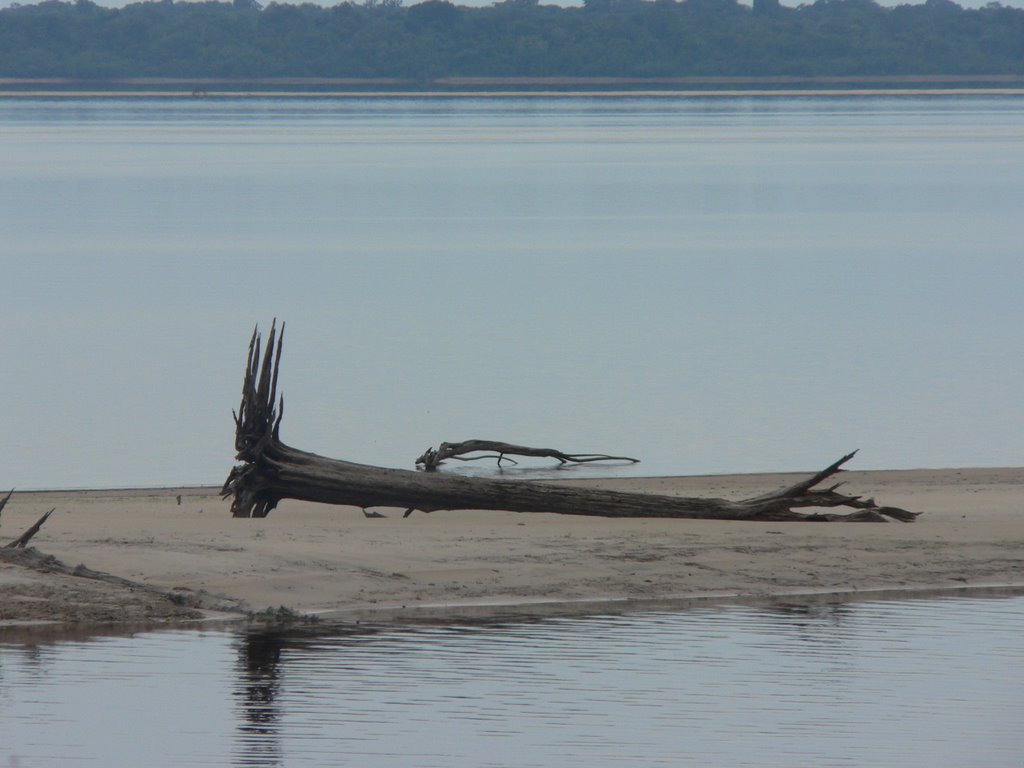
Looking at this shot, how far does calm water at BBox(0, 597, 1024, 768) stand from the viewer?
6.54m

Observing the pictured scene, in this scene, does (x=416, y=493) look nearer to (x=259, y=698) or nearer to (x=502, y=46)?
(x=259, y=698)

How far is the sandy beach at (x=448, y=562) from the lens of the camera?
851cm

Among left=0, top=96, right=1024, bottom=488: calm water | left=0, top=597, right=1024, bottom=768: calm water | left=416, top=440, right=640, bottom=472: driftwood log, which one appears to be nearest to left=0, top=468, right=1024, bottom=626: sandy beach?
left=0, top=597, right=1024, bottom=768: calm water

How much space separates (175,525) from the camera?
394 inches

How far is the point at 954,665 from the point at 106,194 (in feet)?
171

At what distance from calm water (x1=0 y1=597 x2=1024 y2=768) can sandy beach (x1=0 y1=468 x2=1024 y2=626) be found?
1.38ft

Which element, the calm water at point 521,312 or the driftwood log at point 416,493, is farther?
the calm water at point 521,312

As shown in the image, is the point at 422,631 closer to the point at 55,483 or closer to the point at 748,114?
the point at 55,483


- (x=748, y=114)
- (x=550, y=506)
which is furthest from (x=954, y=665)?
(x=748, y=114)

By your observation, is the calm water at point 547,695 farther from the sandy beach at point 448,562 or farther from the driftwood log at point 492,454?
the driftwood log at point 492,454

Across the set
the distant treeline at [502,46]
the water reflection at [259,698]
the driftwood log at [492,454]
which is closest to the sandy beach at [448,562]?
the water reflection at [259,698]

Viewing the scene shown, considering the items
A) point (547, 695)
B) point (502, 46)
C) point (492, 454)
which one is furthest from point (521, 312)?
point (502, 46)

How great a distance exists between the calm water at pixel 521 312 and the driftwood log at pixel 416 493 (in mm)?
4109

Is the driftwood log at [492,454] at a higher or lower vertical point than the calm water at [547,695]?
lower
